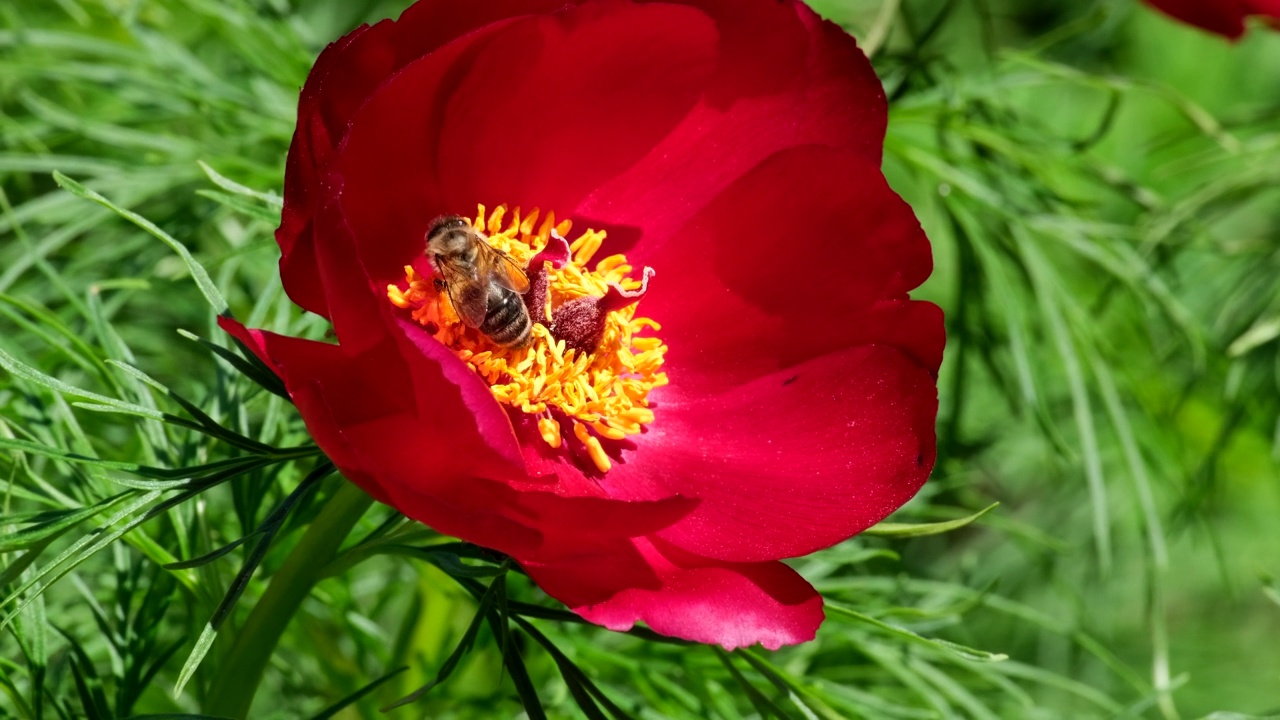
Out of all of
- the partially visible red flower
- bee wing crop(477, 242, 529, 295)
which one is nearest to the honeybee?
bee wing crop(477, 242, 529, 295)

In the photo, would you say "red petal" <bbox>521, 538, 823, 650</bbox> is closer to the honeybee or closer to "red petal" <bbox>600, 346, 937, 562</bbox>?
"red petal" <bbox>600, 346, 937, 562</bbox>

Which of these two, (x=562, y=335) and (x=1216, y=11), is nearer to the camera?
(x=562, y=335)

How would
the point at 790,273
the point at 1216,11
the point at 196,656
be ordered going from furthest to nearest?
→ the point at 1216,11 → the point at 790,273 → the point at 196,656

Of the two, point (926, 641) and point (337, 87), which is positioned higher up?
point (337, 87)

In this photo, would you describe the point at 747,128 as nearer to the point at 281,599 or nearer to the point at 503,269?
the point at 503,269

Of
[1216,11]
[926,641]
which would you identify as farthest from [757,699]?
[1216,11]

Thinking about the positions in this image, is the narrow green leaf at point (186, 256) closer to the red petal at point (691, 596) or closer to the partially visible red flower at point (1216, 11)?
the red petal at point (691, 596)
